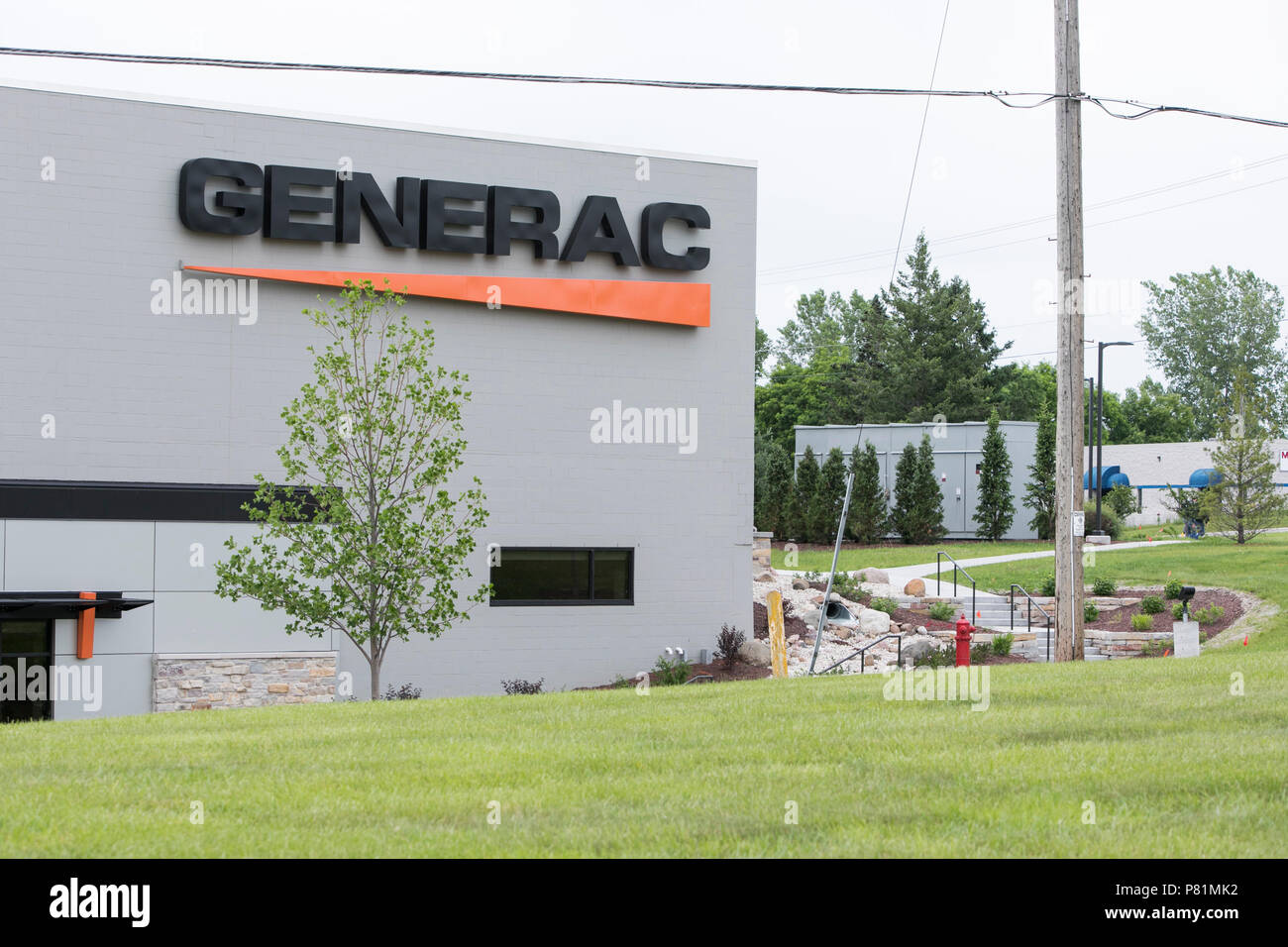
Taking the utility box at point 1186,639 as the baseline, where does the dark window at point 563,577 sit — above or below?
above

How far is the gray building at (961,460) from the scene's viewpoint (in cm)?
4566

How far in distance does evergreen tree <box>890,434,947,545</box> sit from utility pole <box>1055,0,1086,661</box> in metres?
27.9

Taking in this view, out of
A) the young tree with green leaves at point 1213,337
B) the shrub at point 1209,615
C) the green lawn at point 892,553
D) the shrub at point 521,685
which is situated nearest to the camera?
the shrub at point 521,685

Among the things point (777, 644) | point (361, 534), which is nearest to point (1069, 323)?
point (777, 644)

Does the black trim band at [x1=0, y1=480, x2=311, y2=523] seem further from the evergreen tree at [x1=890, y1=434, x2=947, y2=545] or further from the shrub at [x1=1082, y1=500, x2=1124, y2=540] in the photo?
the shrub at [x1=1082, y1=500, x2=1124, y2=540]

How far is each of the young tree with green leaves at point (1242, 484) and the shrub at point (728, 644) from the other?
1972cm

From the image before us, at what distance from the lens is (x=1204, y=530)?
A: 41688 millimetres

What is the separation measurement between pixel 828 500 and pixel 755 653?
2415 centimetres

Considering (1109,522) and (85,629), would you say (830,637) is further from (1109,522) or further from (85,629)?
(1109,522)

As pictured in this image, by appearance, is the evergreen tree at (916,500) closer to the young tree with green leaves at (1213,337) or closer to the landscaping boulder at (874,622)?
the landscaping boulder at (874,622)

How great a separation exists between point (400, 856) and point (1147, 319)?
89.1 meters

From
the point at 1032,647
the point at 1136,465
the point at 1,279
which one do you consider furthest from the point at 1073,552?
the point at 1136,465

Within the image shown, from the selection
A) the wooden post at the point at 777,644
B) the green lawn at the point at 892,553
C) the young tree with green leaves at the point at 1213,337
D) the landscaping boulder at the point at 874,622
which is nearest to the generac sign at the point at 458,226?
the wooden post at the point at 777,644
